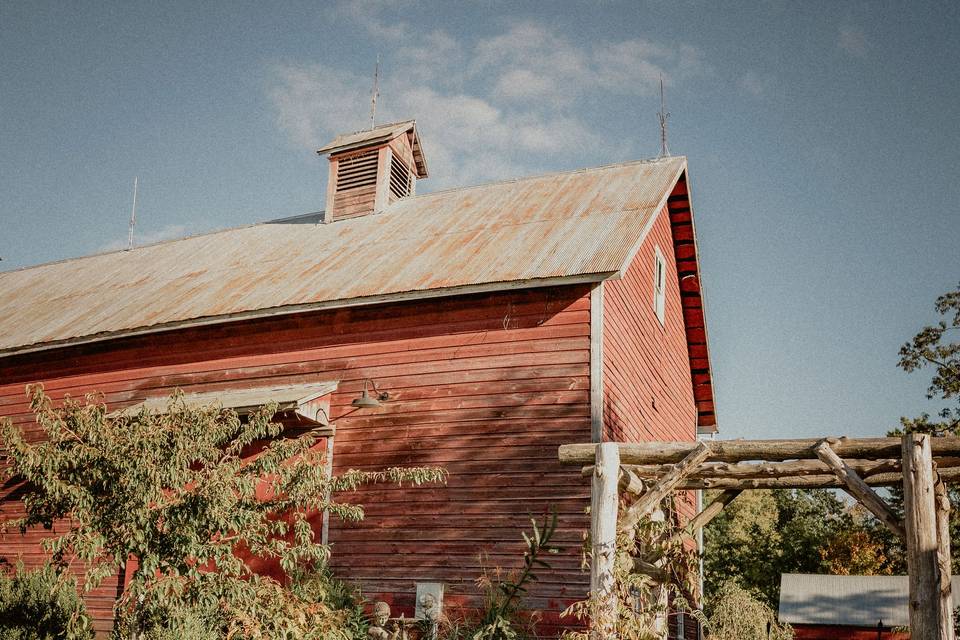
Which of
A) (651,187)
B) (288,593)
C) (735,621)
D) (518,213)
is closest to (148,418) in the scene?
(288,593)

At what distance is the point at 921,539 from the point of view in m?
7.68

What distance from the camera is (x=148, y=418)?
9.17 metres

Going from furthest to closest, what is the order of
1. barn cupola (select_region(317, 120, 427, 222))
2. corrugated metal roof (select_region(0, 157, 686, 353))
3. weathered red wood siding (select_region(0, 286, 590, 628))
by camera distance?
1. barn cupola (select_region(317, 120, 427, 222))
2. corrugated metal roof (select_region(0, 157, 686, 353))
3. weathered red wood siding (select_region(0, 286, 590, 628))

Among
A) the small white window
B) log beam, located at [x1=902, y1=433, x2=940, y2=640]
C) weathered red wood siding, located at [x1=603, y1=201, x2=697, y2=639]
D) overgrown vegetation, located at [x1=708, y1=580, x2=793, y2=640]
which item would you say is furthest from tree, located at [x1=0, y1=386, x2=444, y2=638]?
overgrown vegetation, located at [x1=708, y1=580, x2=793, y2=640]

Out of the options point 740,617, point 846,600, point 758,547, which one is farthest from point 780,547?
point 740,617

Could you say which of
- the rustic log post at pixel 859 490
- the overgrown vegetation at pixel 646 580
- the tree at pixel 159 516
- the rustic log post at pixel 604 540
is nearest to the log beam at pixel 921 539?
the rustic log post at pixel 859 490

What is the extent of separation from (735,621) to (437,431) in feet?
27.3

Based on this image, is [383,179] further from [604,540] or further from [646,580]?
[646,580]

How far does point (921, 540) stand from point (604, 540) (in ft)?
9.01

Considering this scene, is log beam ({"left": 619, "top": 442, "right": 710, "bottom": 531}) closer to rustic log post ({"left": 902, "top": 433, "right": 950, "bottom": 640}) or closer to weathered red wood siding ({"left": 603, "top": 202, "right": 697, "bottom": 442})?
rustic log post ({"left": 902, "top": 433, "right": 950, "bottom": 640})

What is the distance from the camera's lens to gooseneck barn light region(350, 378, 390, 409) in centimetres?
1226

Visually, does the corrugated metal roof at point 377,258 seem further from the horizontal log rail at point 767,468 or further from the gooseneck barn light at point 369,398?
the horizontal log rail at point 767,468

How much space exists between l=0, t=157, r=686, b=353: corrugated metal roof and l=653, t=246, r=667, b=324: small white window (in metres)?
1.45

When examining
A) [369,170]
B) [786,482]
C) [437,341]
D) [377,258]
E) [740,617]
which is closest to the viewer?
[786,482]
